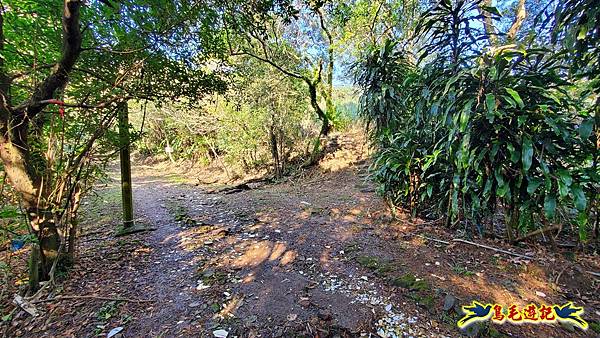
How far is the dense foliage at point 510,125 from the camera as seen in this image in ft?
7.13

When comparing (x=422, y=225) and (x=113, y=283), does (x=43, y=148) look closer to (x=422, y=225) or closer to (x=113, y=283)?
(x=113, y=283)

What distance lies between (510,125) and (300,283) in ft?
7.40

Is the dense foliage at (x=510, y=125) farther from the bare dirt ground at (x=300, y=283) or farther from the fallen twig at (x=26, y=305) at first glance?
the fallen twig at (x=26, y=305)

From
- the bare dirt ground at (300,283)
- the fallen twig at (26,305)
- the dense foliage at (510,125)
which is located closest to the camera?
the bare dirt ground at (300,283)

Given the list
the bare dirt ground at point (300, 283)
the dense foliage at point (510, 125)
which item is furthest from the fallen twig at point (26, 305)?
the dense foliage at point (510, 125)

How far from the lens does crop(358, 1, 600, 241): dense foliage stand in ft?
7.13

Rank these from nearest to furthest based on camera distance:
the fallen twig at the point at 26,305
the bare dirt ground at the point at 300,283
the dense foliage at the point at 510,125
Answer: the bare dirt ground at the point at 300,283 < the fallen twig at the point at 26,305 < the dense foliage at the point at 510,125

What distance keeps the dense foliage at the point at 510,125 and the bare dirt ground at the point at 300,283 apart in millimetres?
491

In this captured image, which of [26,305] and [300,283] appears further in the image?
[300,283]

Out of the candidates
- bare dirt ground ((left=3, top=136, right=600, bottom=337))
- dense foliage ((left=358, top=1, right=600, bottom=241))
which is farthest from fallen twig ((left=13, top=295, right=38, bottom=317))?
dense foliage ((left=358, top=1, right=600, bottom=241))

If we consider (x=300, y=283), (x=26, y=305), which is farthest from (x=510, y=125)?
(x=26, y=305)

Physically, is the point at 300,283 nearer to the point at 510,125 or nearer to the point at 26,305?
the point at 26,305

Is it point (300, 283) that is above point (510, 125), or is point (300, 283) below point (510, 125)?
below

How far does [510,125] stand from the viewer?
237 centimetres
